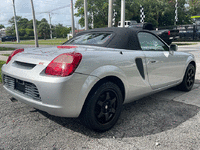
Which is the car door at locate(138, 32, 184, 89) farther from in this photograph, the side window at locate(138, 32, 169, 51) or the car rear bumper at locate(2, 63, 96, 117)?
the car rear bumper at locate(2, 63, 96, 117)

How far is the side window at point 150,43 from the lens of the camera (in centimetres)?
324

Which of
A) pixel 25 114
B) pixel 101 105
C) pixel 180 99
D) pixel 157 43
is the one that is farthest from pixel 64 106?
pixel 180 99

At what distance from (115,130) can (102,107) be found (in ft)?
1.33

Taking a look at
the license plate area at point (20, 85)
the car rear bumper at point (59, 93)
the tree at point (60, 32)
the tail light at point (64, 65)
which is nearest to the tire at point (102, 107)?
the car rear bumper at point (59, 93)

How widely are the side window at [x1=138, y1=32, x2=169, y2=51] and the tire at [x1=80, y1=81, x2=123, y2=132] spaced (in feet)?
3.55

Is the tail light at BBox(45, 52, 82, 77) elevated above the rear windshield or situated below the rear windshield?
below

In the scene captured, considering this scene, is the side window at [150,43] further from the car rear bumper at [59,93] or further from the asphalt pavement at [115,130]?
the car rear bumper at [59,93]

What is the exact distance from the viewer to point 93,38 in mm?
3172

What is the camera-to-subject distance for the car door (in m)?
3.14

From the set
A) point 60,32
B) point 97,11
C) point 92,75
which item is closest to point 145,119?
point 92,75

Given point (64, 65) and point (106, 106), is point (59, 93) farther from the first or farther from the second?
point (106, 106)

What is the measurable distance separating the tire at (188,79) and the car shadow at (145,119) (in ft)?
2.43

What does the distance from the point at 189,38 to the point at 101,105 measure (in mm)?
24732

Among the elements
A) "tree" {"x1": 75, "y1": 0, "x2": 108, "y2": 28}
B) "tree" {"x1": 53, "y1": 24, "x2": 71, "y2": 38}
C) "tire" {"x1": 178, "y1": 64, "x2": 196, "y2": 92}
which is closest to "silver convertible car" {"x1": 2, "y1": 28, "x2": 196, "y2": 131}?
"tire" {"x1": 178, "y1": 64, "x2": 196, "y2": 92}
